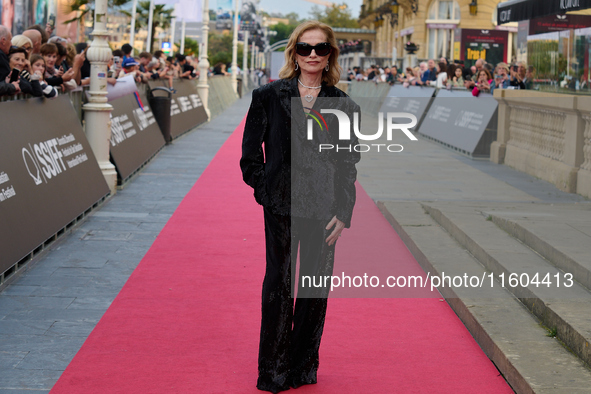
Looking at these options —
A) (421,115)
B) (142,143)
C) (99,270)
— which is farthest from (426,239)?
(421,115)

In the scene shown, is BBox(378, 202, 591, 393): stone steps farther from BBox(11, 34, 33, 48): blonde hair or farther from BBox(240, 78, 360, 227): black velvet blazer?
BBox(11, 34, 33, 48): blonde hair

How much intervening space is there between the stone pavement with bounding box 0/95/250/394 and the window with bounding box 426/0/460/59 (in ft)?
143

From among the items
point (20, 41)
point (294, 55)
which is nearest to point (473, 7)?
point (20, 41)

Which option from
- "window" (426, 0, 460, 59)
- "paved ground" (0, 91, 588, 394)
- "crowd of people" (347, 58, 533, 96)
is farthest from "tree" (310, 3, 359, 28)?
"paved ground" (0, 91, 588, 394)

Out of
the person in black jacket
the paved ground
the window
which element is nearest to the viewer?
the person in black jacket

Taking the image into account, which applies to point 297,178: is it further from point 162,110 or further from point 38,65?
point 162,110

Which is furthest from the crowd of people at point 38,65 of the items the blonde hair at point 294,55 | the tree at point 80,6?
the tree at point 80,6

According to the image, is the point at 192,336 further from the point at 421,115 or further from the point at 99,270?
the point at 421,115

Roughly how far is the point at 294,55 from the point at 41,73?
603cm

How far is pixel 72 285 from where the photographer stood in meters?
6.67

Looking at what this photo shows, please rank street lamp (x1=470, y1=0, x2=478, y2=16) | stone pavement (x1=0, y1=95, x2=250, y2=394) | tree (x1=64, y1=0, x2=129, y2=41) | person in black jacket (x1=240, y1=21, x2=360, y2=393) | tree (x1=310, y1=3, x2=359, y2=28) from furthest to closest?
tree (x1=310, y1=3, x2=359, y2=28) < street lamp (x1=470, y1=0, x2=478, y2=16) < tree (x1=64, y1=0, x2=129, y2=41) < stone pavement (x1=0, y1=95, x2=250, y2=394) < person in black jacket (x1=240, y1=21, x2=360, y2=393)

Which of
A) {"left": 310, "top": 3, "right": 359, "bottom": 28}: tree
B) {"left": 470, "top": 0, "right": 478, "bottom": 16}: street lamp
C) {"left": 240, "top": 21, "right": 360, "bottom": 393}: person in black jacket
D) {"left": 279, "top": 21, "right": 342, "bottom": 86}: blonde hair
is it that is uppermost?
{"left": 310, "top": 3, "right": 359, "bottom": 28}: tree

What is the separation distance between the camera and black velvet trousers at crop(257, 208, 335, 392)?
13.9 ft

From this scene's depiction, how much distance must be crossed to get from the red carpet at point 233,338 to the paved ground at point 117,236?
0.20m
